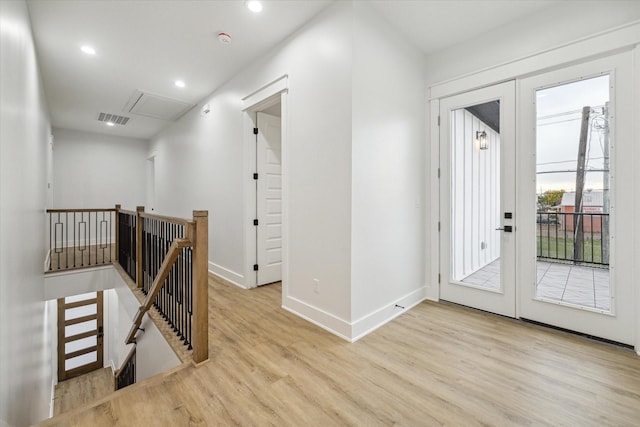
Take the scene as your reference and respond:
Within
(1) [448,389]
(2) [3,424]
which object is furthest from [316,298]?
(2) [3,424]

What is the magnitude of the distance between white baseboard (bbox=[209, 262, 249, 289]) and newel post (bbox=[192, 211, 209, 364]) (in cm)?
170

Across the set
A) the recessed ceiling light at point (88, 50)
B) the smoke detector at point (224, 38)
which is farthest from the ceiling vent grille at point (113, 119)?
the smoke detector at point (224, 38)

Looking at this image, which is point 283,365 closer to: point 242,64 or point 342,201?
point 342,201

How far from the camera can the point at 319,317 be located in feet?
8.62

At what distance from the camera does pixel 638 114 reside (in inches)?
83.2

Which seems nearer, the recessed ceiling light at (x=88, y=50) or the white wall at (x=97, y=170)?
the recessed ceiling light at (x=88, y=50)

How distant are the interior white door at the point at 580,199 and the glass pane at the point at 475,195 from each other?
0.27 meters

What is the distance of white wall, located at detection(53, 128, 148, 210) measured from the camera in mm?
6562

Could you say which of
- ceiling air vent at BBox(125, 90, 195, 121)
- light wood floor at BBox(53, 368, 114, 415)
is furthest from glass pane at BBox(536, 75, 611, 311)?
light wood floor at BBox(53, 368, 114, 415)

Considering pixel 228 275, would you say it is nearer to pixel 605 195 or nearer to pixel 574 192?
pixel 574 192

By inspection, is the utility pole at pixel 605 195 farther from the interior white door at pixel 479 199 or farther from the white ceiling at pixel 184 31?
the white ceiling at pixel 184 31

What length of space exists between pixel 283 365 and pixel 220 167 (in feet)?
10.4

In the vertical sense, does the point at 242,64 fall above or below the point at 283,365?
above

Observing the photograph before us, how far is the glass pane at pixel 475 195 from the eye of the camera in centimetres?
292
